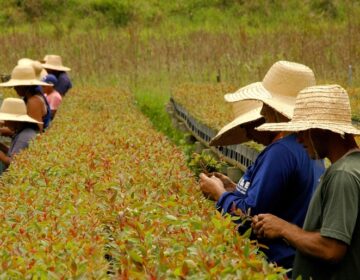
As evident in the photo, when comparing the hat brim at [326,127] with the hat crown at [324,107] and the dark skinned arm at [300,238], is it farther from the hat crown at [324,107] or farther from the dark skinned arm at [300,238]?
the dark skinned arm at [300,238]

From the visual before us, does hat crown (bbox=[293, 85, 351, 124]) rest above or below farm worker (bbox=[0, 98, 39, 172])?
above

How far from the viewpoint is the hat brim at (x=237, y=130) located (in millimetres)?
5113

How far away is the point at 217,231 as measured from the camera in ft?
13.6

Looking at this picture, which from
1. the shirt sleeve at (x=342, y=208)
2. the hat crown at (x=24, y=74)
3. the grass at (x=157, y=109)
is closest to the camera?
the shirt sleeve at (x=342, y=208)

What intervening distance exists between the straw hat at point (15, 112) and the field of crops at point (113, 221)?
1565mm

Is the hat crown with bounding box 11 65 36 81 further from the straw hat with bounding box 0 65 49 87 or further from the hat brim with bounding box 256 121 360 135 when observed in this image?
the hat brim with bounding box 256 121 360 135

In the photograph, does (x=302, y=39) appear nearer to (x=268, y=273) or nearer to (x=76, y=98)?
(x=76, y=98)

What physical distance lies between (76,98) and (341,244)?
40.7ft

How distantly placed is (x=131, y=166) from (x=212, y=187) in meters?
2.04

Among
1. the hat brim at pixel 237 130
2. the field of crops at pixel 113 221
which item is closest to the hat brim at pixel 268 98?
the hat brim at pixel 237 130

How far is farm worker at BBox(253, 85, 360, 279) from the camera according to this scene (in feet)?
12.4

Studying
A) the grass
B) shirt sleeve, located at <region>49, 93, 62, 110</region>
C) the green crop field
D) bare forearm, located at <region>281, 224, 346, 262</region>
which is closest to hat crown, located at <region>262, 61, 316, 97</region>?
the green crop field

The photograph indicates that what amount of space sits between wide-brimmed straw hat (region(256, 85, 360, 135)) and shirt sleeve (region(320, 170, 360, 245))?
0.88 ft

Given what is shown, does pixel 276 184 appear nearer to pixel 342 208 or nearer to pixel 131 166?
pixel 342 208
